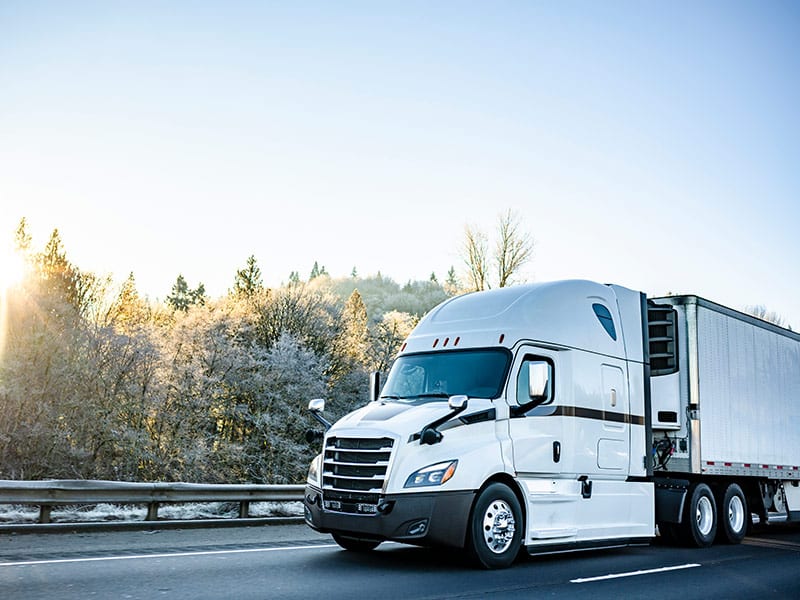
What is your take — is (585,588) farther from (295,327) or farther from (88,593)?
(295,327)

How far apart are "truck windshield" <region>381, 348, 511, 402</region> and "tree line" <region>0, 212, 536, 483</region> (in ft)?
69.2

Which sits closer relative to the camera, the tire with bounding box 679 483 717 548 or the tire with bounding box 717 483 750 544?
the tire with bounding box 679 483 717 548

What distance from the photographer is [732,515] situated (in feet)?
45.9

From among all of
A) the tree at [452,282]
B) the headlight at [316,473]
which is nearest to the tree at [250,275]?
the tree at [452,282]

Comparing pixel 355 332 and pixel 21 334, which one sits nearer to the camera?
pixel 21 334

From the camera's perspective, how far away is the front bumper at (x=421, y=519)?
28.5 feet

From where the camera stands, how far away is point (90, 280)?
39.2m

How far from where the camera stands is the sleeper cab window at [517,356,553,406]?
995 centimetres

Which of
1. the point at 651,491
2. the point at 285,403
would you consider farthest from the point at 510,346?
the point at 285,403

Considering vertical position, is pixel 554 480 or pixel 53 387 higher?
pixel 53 387

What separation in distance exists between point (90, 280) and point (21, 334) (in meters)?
9.85

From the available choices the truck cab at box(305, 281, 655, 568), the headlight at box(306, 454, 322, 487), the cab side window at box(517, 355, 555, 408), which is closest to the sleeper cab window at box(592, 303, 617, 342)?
the truck cab at box(305, 281, 655, 568)

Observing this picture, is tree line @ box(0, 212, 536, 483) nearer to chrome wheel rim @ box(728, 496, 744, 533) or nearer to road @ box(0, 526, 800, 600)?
road @ box(0, 526, 800, 600)

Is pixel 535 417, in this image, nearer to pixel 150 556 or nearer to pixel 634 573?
pixel 634 573
